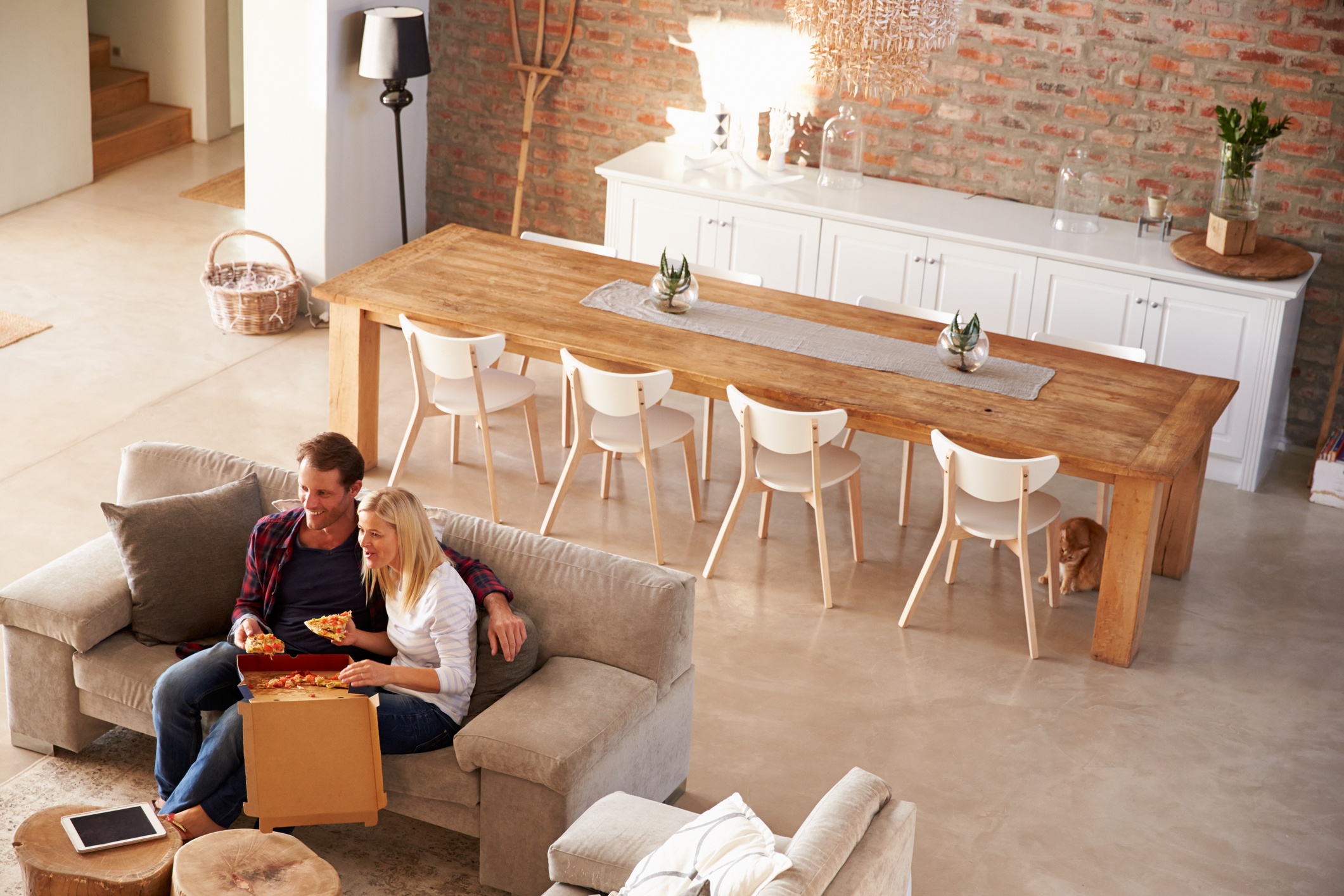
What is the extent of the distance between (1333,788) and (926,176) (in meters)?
4.02

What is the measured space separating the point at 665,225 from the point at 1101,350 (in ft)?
8.07

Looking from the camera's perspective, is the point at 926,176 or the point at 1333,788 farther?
the point at 926,176

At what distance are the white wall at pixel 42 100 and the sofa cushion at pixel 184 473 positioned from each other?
5210 millimetres

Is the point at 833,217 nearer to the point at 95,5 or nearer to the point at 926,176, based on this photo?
the point at 926,176

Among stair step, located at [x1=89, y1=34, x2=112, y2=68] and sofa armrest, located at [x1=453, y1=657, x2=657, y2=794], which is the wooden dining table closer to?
sofa armrest, located at [x1=453, y1=657, x2=657, y2=794]

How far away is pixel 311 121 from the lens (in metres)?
7.56

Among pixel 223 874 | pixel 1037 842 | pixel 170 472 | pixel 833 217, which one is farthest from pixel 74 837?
pixel 833 217

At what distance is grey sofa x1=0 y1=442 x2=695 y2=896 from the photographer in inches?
145

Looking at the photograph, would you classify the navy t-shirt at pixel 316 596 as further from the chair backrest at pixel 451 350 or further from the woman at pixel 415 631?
the chair backrest at pixel 451 350

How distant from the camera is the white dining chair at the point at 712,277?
6.37 m

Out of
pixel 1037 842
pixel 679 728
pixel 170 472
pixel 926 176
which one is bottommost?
pixel 1037 842

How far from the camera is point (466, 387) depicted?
5969 mm

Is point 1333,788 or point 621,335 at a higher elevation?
point 621,335

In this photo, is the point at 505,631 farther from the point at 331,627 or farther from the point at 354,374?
the point at 354,374
